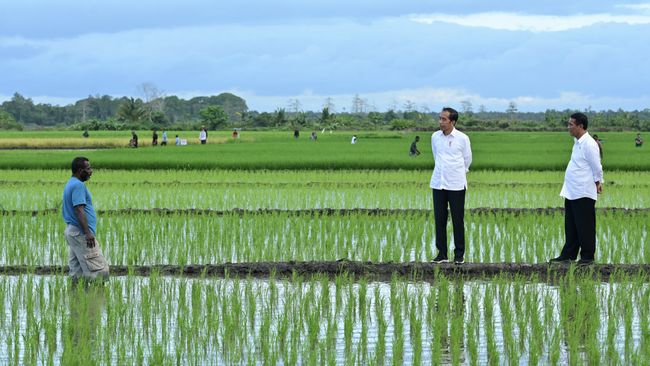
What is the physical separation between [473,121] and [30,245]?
72.1m

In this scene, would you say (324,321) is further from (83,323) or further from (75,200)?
(75,200)

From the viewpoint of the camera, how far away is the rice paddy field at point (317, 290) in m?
5.86

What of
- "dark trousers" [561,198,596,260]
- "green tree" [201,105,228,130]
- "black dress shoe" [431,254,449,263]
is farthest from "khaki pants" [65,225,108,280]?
"green tree" [201,105,228,130]

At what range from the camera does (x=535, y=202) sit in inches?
621

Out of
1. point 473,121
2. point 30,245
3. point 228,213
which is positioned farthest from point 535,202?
point 473,121

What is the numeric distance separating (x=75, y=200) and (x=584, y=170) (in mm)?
4388

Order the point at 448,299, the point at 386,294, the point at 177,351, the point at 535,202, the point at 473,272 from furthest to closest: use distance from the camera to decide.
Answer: the point at 535,202
the point at 473,272
the point at 386,294
the point at 448,299
the point at 177,351

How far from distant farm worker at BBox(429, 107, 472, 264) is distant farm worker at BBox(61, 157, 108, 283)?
2.96m

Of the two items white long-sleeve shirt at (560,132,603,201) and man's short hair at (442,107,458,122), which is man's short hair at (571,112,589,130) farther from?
man's short hair at (442,107,458,122)

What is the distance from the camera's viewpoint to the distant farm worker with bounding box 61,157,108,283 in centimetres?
781

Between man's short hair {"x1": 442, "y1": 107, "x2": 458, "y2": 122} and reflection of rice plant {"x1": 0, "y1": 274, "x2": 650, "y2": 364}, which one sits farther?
man's short hair {"x1": 442, "y1": 107, "x2": 458, "y2": 122}

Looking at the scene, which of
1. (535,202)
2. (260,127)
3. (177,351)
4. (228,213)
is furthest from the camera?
(260,127)

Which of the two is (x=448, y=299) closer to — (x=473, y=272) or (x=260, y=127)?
(x=473, y=272)

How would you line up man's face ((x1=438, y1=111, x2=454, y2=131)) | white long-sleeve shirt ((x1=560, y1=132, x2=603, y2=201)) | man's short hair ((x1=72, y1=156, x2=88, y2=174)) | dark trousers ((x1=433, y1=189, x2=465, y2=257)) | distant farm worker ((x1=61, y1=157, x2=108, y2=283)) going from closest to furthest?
man's short hair ((x1=72, y1=156, x2=88, y2=174))
distant farm worker ((x1=61, y1=157, x2=108, y2=283))
man's face ((x1=438, y1=111, x2=454, y2=131))
white long-sleeve shirt ((x1=560, y1=132, x2=603, y2=201))
dark trousers ((x1=433, y1=189, x2=465, y2=257))
